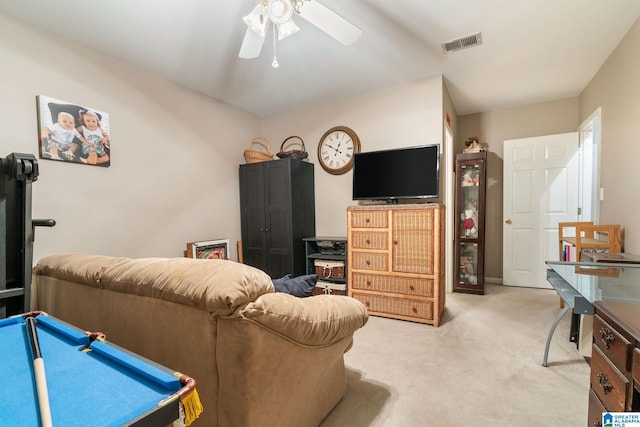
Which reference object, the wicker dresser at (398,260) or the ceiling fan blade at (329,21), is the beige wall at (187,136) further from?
the ceiling fan blade at (329,21)

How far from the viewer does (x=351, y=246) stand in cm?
305

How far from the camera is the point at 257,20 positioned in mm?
1693

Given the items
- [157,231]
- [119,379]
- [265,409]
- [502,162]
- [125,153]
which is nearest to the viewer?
[119,379]

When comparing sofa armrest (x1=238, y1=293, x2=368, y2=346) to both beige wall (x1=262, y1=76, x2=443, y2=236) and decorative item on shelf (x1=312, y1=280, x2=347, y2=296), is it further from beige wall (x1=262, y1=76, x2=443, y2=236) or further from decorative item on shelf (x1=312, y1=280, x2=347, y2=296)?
beige wall (x1=262, y1=76, x2=443, y2=236)

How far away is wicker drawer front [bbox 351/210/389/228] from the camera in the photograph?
9.46ft

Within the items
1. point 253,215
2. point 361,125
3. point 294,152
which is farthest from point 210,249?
point 361,125

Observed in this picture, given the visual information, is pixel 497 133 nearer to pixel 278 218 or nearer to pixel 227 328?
pixel 278 218

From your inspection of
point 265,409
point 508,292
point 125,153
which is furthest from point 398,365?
point 125,153

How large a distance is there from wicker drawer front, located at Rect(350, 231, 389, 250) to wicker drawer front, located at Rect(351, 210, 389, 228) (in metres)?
0.08

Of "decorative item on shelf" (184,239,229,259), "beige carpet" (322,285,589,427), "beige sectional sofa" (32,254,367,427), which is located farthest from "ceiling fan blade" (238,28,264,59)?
"beige carpet" (322,285,589,427)

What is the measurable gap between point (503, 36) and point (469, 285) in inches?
114

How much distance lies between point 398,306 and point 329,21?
257 centimetres

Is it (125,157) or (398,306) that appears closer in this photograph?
(125,157)

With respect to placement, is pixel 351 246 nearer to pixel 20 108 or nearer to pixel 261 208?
pixel 261 208
